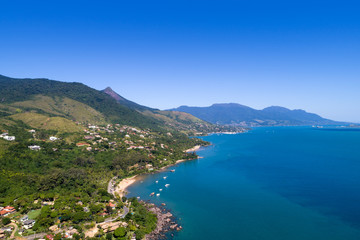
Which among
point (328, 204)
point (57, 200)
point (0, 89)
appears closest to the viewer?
point (57, 200)

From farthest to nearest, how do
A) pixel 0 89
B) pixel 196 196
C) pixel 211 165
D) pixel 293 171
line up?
pixel 0 89
pixel 211 165
pixel 293 171
pixel 196 196

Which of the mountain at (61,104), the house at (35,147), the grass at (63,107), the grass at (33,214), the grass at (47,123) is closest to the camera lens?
the grass at (33,214)

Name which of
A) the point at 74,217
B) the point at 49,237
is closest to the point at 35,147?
the point at 74,217

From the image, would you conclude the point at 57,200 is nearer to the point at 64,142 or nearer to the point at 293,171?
the point at 64,142

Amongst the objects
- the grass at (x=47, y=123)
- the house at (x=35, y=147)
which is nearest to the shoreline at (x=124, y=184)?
the house at (x=35, y=147)

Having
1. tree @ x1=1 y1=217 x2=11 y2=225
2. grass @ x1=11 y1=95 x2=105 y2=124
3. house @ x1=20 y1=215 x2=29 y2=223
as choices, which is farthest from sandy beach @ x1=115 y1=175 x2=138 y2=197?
grass @ x1=11 y1=95 x2=105 y2=124

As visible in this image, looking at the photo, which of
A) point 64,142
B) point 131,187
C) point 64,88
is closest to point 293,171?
point 131,187

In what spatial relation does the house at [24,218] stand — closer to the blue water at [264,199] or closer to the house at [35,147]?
the blue water at [264,199]
